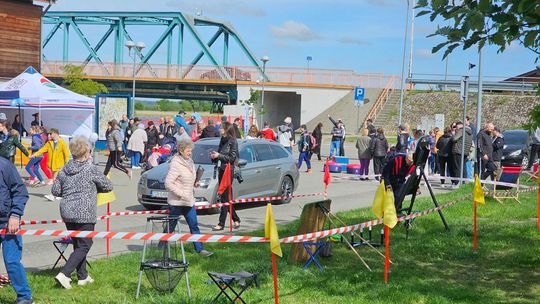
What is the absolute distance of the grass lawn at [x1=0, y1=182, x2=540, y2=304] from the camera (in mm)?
7844

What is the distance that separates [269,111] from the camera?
226ft

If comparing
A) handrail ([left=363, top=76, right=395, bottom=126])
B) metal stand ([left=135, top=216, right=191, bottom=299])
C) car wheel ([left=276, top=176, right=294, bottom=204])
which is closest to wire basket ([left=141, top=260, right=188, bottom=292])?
metal stand ([left=135, top=216, right=191, bottom=299])

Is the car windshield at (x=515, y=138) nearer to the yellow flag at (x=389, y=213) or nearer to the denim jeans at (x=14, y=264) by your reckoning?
the yellow flag at (x=389, y=213)

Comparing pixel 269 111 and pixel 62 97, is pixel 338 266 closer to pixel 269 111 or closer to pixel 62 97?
pixel 62 97

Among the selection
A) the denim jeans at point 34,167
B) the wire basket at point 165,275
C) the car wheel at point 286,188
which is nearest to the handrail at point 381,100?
the denim jeans at point 34,167

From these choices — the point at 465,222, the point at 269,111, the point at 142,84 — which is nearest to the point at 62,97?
the point at 465,222

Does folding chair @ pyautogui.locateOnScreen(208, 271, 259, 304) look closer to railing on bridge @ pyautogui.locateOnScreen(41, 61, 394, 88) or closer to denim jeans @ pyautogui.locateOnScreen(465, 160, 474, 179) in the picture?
denim jeans @ pyautogui.locateOnScreen(465, 160, 474, 179)

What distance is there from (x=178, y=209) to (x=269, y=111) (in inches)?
2322

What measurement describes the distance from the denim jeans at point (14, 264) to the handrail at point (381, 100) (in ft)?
174

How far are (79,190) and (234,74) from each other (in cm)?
6314

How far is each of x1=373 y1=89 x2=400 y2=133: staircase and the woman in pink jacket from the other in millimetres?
47369

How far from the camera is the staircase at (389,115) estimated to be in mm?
57406

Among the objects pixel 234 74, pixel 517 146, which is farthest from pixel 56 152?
pixel 234 74

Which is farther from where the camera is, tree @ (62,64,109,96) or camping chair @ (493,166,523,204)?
tree @ (62,64,109,96)
